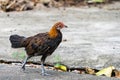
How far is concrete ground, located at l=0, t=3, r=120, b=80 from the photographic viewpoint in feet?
21.4

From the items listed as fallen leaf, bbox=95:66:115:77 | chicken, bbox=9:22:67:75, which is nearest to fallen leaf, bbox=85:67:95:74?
fallen leaf, bbox=95:66:115:77

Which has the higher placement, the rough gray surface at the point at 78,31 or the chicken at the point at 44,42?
the chicken at the point at 44,42

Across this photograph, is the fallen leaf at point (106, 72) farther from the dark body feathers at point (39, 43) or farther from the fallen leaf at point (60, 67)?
the dark body feathers at point (39, 43)

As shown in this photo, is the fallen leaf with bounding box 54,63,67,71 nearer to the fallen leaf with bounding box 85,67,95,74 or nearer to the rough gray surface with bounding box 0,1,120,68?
the rough gray surface with bounding box 0,1,120,68

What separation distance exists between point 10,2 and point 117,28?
3.49 meters

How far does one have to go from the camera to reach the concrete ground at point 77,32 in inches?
257

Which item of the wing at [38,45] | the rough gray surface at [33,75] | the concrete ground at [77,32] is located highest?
the wing at [38,45]

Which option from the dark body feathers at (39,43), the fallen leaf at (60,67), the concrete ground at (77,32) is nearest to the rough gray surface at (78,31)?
the concrete ground at (77,32)

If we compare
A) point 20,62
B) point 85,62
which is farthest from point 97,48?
point 20,62

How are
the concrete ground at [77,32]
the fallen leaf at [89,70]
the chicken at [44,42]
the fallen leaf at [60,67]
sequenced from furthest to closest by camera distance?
the concrete ground at [77,32] → the fallen leaf at [60,67] → the fallen leaf at [89,70] → the chicken at [44,42]

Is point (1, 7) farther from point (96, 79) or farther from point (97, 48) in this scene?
point (96, 79)

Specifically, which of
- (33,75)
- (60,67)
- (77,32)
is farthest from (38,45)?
(77,32)

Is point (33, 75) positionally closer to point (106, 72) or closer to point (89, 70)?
point (89, 70)

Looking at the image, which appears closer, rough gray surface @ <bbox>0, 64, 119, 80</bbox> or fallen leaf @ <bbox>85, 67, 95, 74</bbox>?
rough gray surface @ <bbox>0, 64, 119, 80</bbox>
